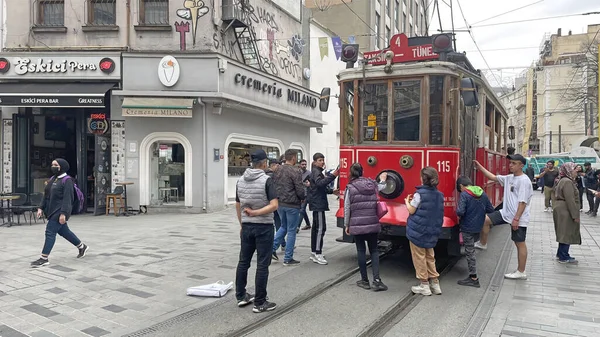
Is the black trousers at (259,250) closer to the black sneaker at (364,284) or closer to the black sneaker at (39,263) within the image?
the black sneaker at (364,284)

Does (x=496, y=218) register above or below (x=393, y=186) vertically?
below

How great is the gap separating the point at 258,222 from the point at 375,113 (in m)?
3.11

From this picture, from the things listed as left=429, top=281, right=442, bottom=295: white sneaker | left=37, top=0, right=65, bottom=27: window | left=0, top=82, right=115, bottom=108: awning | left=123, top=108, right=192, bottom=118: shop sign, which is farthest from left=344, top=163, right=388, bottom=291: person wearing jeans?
left=37, top=0, right=65, bottom=27: window

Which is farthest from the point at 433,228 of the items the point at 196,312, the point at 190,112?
the point at 190,112

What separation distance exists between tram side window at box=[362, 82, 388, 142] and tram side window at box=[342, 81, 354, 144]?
0.21m

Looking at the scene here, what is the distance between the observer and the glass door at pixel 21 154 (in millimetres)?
14156

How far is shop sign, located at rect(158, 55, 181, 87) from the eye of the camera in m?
13.5

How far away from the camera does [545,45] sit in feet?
184

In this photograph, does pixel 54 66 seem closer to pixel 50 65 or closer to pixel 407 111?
pixel 50 65

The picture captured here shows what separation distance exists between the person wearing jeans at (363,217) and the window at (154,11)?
10.9 metres

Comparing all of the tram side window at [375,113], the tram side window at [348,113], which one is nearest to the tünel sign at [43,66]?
the tram side window at [348,113]

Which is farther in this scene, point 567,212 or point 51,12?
point 51,12

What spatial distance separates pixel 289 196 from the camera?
703 centimetres

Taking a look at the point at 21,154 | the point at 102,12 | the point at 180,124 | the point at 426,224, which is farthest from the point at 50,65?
the point at 426,224
